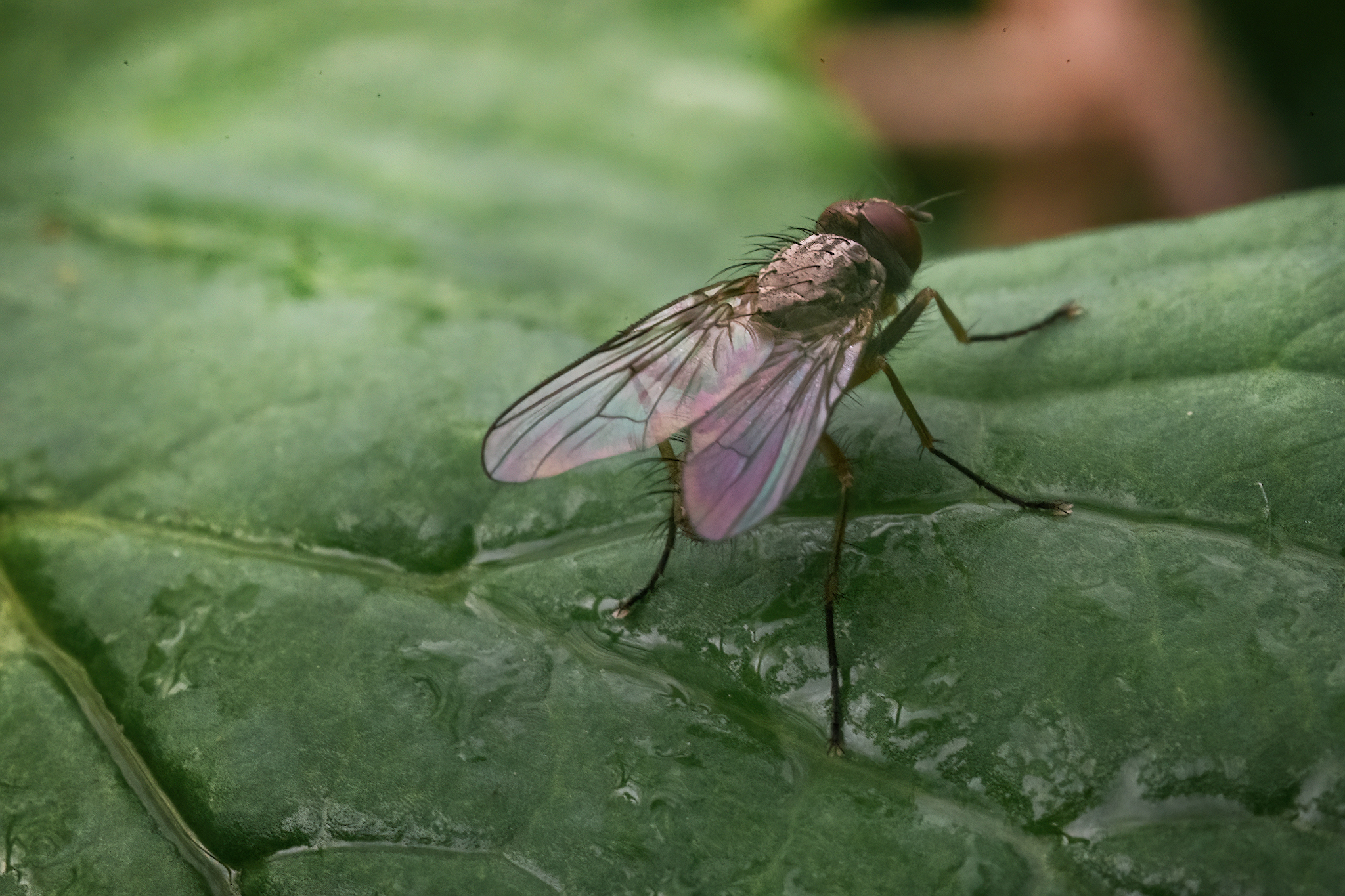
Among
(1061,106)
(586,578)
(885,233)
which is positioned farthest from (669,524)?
(1061,106)

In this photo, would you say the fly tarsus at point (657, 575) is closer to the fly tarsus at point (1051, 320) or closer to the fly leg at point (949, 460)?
the fly leg at point (949, 460)

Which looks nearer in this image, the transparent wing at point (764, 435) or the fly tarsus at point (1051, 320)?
the transparent wing at point (764, 435)

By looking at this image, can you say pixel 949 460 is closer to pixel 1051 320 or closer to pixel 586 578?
pixel 1051 320

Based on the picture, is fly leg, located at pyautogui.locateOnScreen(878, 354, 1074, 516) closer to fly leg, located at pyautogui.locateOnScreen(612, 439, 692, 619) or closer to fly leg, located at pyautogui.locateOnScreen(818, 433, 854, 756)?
fly leg, located at pyautogui.locateOnScreen(818, 433, 854, 756)

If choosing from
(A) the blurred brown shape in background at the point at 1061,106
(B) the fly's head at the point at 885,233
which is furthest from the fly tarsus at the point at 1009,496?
(A) the blurred brown shape in background at the point at 1061,106

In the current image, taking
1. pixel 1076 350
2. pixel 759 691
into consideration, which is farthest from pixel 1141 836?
pixel 1076 350

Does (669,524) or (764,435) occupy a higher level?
(764,435)
